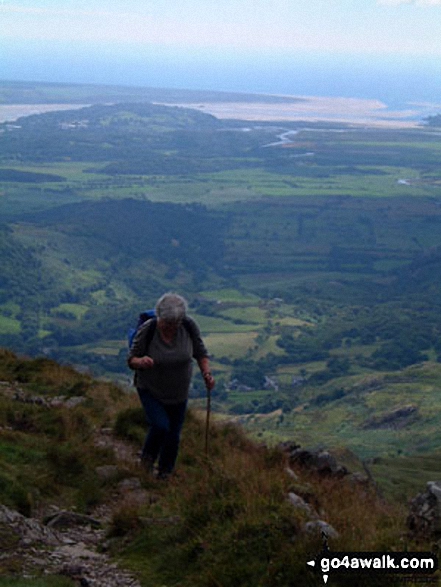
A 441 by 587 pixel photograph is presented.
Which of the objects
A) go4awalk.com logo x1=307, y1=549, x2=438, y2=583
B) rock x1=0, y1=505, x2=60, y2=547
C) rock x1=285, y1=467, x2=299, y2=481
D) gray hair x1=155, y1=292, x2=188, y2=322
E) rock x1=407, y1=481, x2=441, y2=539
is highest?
gray hair x1=155, y1=292, x2=188, y2=322

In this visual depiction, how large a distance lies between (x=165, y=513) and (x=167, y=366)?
156cm

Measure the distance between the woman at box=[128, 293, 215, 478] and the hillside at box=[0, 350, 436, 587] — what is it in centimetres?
51

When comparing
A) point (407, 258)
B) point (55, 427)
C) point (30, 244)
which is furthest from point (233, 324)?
point (55, 427)

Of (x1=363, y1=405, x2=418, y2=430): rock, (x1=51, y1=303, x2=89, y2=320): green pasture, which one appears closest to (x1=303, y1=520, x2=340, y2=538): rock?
(x1=363, y1=405, x2=418, y2=430): rock

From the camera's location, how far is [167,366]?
29.8 feet

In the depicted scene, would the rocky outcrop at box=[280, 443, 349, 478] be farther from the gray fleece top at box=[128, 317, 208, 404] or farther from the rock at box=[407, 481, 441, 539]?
the rock at box=[407, 481, 441, 539]

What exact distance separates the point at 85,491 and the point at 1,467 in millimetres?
923

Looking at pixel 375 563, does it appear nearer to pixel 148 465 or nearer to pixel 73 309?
pixel 148 465

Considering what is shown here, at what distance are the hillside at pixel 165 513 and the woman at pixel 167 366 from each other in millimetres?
513

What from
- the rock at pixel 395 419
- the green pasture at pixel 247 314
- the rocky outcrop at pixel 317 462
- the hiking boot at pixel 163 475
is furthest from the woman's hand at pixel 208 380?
the green pasture at pixel 247 314

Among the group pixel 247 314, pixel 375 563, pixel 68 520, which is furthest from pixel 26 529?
pixel 247 314

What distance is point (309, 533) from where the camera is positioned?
6.46 meters

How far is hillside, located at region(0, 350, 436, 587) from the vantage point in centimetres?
639

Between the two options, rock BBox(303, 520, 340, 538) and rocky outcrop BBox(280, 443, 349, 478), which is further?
rocky outcrop BBox(280, 443, 349, 478)
